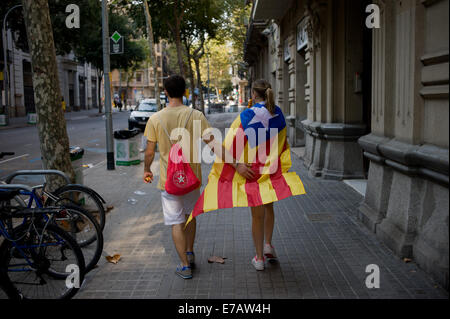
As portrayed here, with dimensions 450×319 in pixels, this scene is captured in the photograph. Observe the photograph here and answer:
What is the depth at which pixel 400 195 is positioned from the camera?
5.00 metres

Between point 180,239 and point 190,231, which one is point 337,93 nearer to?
point 190,231

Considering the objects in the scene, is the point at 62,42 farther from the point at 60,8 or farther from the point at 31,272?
the point at 31,272

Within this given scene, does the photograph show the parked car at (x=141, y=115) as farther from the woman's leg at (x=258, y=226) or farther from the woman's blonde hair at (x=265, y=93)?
the woman's leg at (x=258, y=226)

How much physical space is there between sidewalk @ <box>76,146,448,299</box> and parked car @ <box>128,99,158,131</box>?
686 inches

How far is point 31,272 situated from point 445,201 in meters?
3.68

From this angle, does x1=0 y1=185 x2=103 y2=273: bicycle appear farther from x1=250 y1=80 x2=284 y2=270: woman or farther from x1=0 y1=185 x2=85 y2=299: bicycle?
x1=250 y1=80 x2=284 y2=270: woman

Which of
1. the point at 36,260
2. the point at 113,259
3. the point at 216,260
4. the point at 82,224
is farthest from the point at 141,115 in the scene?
the point at 36,260

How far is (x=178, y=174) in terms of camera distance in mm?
4227

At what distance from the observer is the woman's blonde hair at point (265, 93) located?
A: 14.4 feet

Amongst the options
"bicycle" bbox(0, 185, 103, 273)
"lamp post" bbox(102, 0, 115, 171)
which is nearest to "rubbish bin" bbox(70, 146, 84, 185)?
"bicycle" bbox(0, 185, 103, 273)

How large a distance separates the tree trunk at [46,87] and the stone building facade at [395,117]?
416 centimetres

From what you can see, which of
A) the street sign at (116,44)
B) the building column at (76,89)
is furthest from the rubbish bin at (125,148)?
the building column at (76,89)

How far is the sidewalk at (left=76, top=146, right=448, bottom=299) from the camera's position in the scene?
410 centimetres

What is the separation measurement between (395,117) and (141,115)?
20.7 metres
